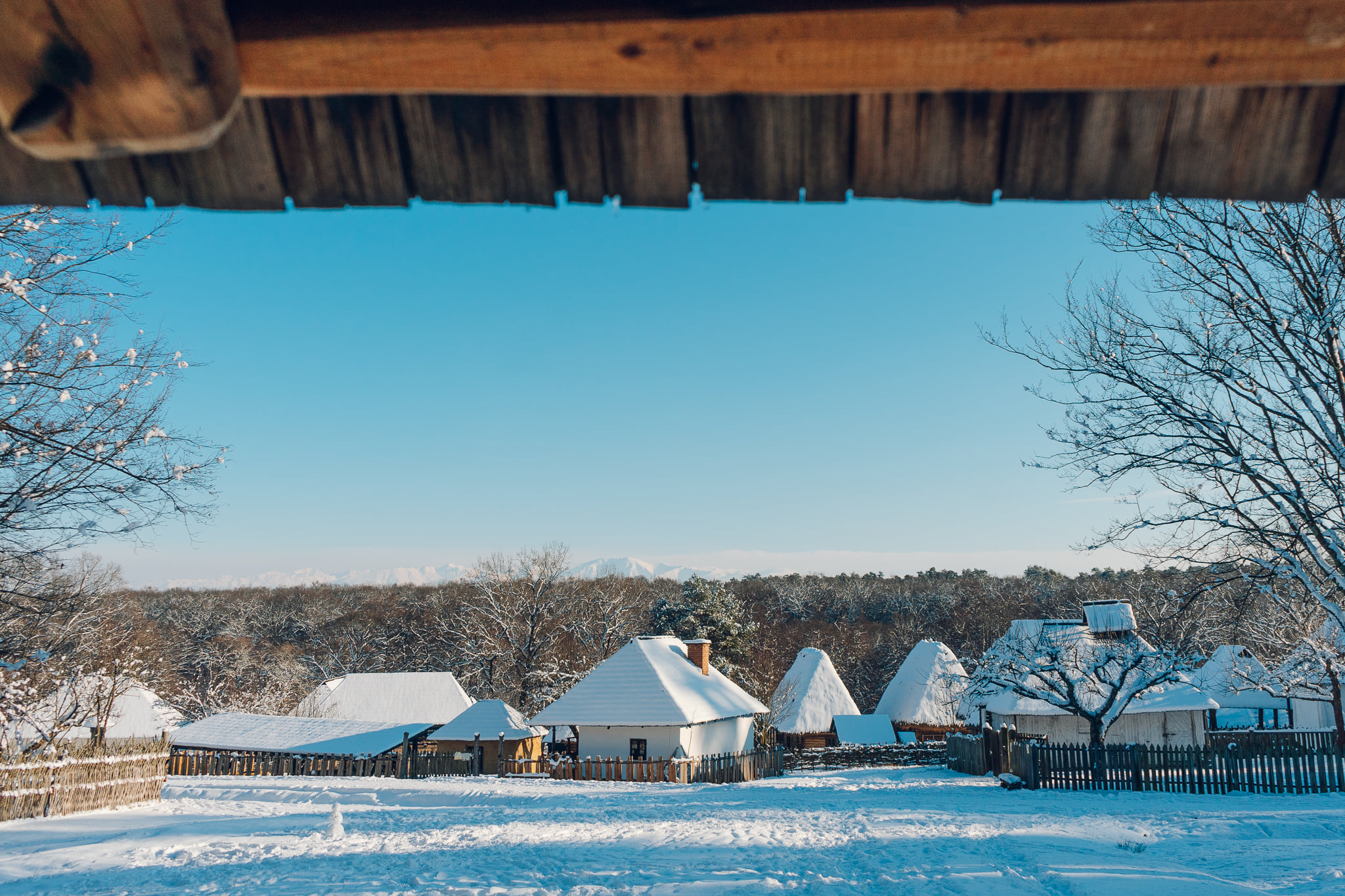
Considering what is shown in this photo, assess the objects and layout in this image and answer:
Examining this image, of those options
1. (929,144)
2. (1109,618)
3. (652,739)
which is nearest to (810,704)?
(652,739)

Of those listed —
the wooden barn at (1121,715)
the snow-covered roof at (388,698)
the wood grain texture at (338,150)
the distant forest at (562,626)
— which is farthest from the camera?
the distant forest at (562,626)

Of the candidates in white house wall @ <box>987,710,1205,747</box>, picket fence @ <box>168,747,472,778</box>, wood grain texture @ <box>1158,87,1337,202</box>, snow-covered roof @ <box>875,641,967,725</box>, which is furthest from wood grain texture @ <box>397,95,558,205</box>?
snow-covered roof @ <box>875,641,967,725</box>

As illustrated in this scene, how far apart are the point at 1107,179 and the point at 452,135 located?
2.06 m

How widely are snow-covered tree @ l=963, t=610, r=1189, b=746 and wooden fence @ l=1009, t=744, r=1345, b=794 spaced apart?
1616 mm

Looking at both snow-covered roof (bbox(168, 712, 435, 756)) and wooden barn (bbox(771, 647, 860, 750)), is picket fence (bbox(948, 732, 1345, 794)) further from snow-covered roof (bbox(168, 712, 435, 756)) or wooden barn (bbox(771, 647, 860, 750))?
snow-covered roof (bbox(168, 712, 435, 756))

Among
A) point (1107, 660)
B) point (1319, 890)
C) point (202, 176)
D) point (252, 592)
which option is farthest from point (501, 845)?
point (252, 592)

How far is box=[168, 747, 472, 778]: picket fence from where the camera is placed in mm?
30719

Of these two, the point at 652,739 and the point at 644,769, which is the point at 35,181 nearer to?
the point at 644,769

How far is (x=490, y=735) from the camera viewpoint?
3319 centimetres

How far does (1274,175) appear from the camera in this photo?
243cm

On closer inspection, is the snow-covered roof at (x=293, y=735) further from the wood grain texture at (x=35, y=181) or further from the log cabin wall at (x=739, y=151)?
the log cabin wall at (x=739, y=151)

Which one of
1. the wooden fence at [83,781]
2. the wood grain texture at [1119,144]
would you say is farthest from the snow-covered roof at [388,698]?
the wood grain texture at [1119,144]

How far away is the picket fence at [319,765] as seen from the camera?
101 ft

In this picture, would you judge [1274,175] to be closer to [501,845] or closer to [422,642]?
[501,845]
